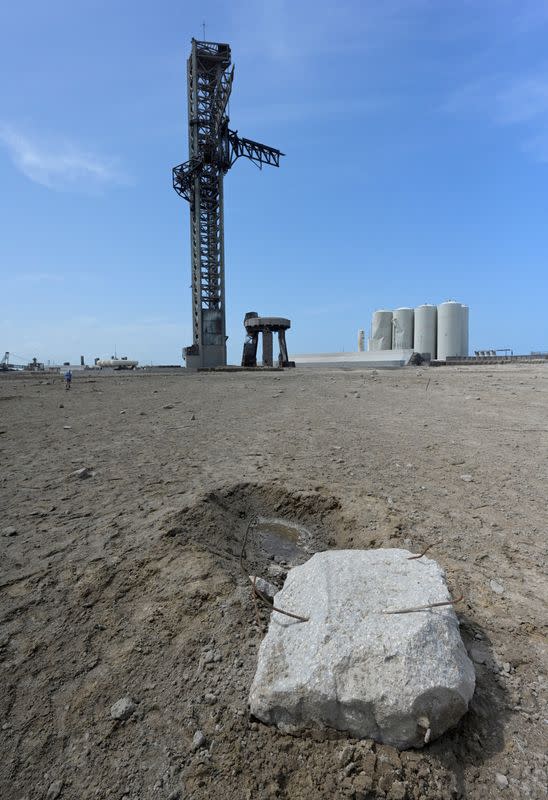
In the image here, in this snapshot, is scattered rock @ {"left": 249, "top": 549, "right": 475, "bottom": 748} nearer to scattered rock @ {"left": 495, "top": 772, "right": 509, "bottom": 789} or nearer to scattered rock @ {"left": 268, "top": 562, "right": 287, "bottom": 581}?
scattered rock @ {"left": 495, "top": 772, "right": 509, "bottom": 789}

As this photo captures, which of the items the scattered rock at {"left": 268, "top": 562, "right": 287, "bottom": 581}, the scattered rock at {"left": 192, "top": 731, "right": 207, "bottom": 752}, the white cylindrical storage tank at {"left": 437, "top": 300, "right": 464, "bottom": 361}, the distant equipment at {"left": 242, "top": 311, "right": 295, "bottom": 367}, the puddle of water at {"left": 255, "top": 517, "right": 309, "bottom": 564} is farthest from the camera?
the white cylindrical storage tank at {"left": 437, "top": 300, "right": 464, "bottom": 361}

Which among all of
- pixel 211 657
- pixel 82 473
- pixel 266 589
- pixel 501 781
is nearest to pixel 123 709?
pixel 211 657

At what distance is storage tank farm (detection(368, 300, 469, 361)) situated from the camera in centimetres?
4481

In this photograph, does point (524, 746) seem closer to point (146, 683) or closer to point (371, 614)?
point (371, 614)

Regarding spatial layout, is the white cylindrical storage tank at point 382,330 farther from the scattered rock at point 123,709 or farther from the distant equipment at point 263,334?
the scattered rock at point 123,709

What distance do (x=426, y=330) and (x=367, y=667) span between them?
48.6 m

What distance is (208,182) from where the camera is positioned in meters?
37.3

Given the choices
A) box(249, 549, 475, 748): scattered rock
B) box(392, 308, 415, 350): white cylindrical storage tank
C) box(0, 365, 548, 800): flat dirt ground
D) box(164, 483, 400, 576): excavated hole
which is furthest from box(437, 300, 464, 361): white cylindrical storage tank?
box(249, 549, 475, 748): scattered rock

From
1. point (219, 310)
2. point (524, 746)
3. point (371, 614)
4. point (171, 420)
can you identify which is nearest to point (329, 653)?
point (371, 614)

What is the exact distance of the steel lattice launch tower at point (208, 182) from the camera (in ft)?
118

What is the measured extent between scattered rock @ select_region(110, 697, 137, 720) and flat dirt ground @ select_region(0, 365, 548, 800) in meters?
0.04

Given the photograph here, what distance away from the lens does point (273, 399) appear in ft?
36.8

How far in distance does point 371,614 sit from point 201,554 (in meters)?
1.48

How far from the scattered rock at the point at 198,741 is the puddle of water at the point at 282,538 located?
5.46 ft
